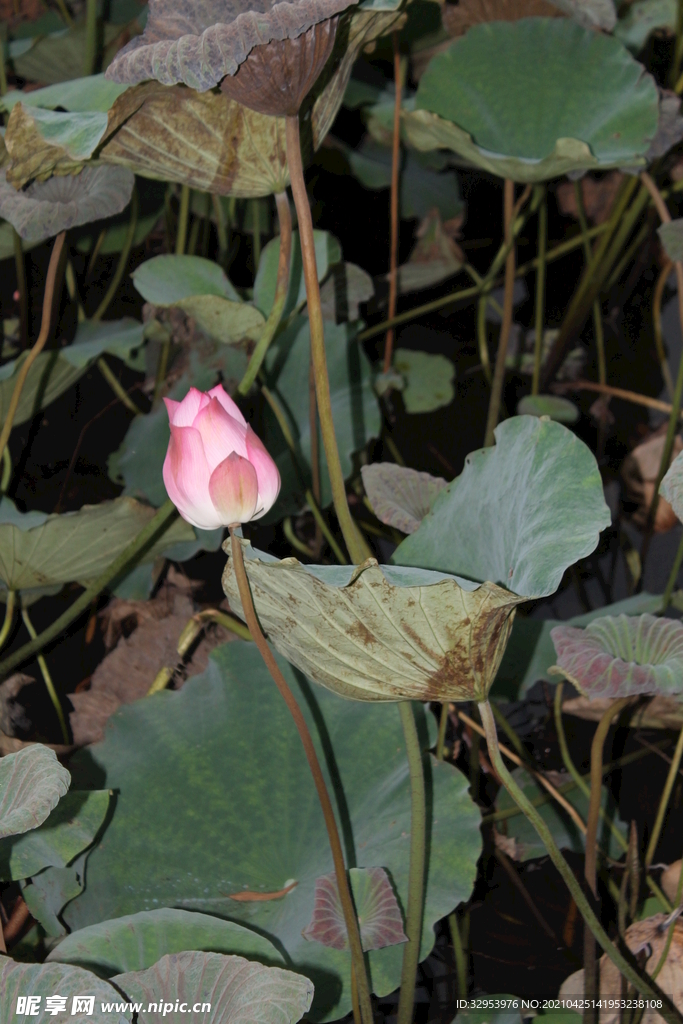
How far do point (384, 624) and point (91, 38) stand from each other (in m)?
1.13

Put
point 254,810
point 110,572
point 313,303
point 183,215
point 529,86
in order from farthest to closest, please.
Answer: point 183,215
point 529,86
point 110,572
point 254,810
point 313,303

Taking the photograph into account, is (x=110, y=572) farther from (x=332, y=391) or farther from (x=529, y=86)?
(x=529, y=86)

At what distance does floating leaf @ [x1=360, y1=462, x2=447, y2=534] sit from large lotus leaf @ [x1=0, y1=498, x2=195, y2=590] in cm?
22

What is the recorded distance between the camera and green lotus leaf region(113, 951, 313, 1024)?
54cm

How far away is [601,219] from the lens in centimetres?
174

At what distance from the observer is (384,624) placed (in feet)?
1.79

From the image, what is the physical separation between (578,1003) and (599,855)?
→ 0.17 metres

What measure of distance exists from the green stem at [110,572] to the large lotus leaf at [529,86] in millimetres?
695

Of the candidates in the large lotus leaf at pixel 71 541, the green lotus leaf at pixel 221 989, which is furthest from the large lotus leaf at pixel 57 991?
the large lotus leaf at pixel 71 541

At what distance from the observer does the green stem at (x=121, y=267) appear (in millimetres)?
1356

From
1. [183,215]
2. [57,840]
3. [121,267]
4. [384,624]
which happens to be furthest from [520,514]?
[121,267]

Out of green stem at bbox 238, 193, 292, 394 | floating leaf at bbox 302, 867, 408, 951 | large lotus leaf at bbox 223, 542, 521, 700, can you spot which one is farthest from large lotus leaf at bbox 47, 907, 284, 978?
green stem at bbox 238, 193, 292, 394

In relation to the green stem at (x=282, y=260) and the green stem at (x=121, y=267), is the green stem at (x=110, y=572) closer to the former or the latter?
the green stem at (x=282, y=260)

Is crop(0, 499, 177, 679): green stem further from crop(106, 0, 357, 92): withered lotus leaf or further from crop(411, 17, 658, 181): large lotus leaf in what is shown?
crop(411, 17, 658, 181): large lotus leaf
